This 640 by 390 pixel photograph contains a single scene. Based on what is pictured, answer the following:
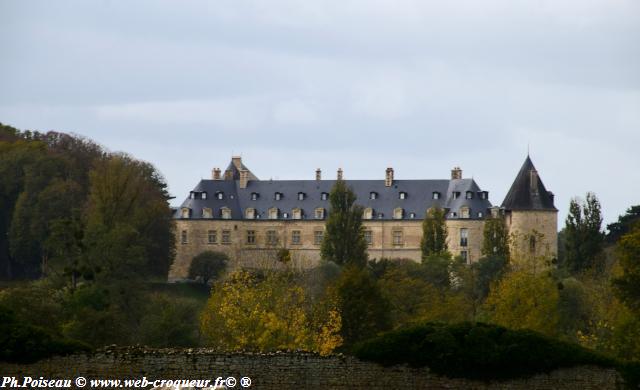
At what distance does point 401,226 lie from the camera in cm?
13125

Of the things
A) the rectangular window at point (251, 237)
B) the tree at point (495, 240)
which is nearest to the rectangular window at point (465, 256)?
the tree at point (495, 240)

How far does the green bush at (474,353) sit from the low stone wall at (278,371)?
16 cm

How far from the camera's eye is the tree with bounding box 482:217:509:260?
114m

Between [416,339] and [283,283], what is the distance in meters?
39.2

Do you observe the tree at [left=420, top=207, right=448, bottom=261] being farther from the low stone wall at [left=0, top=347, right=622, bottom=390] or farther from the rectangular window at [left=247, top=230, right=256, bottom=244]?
the low stone wall at [left=0, top=347, right=622, bottom=390]

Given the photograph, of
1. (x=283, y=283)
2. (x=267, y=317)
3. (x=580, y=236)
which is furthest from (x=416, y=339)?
(x=580, y=236)

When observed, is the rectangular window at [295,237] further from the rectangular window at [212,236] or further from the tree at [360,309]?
the tree at [360,309]

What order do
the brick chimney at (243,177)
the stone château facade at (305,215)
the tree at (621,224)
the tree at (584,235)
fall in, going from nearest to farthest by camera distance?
1. the tree at (584,235)
2. the tree at (621,224)
3. the stone château facade at (305,215)
4. the brick chimney at (243,177)

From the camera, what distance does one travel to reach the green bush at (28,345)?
125ft

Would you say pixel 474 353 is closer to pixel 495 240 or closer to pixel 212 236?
pixel 495 240

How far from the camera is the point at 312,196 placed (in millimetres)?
134875

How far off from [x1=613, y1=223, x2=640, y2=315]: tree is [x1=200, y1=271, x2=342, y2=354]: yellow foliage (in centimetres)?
910

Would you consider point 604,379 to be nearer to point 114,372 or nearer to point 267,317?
point 114,372

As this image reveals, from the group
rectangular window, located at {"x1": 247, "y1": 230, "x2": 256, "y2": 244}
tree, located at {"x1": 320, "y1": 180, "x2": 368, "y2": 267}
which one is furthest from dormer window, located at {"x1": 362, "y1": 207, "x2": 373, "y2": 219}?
tree, located at {"x1": 320, "y1": 180, "x2": 368, "y2": 267}
